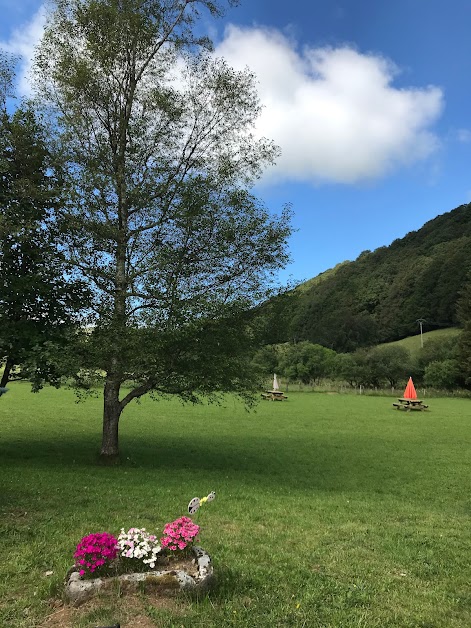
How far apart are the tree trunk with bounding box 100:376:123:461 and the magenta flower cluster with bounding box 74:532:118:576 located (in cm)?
961

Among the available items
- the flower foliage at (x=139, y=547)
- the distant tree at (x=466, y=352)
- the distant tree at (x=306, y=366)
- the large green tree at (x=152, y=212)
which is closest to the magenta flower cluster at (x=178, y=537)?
the flower foliage at (x=139, y=547)

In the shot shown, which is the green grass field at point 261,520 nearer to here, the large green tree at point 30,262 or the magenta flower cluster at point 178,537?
the magenta flower cluster at point 178,537

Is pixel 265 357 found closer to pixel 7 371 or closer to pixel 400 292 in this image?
pixel 7 371

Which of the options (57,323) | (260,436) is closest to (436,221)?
(260,436)


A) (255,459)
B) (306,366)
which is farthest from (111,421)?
(306,366)

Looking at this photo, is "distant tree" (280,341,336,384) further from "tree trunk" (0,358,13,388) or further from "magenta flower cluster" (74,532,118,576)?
"magenta flower cluster" (74,532,118,576)

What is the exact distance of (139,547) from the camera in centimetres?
461

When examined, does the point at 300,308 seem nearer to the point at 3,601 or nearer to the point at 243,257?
the point at 243,257

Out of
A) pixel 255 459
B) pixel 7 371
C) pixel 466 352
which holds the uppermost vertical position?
pixel 466 352

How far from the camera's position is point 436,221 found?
129 meters

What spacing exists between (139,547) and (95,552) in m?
0.43

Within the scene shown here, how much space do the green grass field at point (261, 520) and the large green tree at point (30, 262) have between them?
315 cm

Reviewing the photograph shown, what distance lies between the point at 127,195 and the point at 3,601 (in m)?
11.2

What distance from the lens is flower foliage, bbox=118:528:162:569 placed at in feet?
14.9
